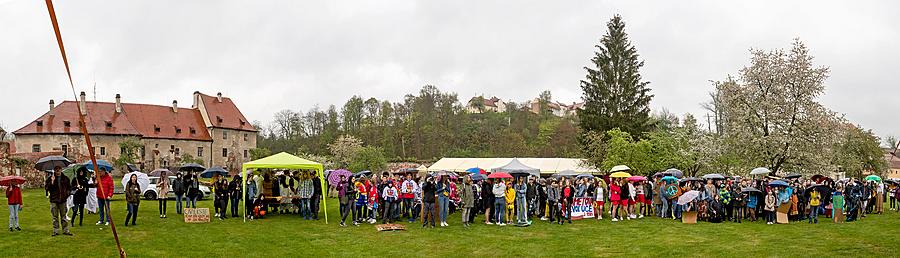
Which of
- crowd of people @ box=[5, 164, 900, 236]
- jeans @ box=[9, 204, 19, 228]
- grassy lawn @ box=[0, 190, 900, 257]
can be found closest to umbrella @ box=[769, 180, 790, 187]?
crowd of people @ box=[5, 164, 900, 236]

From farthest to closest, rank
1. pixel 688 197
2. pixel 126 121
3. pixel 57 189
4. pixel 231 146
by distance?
pixel 231 146, pixel 126 121, pixel 688 197, pixel 57 189

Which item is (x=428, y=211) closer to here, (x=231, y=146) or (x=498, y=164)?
(x=498, y=164)

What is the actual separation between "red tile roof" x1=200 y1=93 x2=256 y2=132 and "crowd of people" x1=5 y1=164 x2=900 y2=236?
4978cm

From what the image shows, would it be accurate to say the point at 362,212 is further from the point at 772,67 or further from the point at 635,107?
the point at 635,107

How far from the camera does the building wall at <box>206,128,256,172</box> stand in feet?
220

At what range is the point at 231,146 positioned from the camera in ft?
227

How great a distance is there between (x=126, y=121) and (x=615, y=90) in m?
43.8

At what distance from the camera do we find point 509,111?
313ft

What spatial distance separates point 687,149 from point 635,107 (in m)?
9.58

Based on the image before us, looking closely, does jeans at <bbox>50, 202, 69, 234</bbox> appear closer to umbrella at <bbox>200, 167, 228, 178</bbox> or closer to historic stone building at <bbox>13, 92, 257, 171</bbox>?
umbrella at <bbox>200, 167, 228, 178</bbox>

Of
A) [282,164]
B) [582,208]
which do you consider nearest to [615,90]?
[582,208]

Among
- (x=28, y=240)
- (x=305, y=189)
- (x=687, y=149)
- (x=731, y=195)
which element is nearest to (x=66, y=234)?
(x=28, y=240)

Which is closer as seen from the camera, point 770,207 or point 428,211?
point 428,211

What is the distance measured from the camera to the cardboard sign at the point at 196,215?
59.2ft
